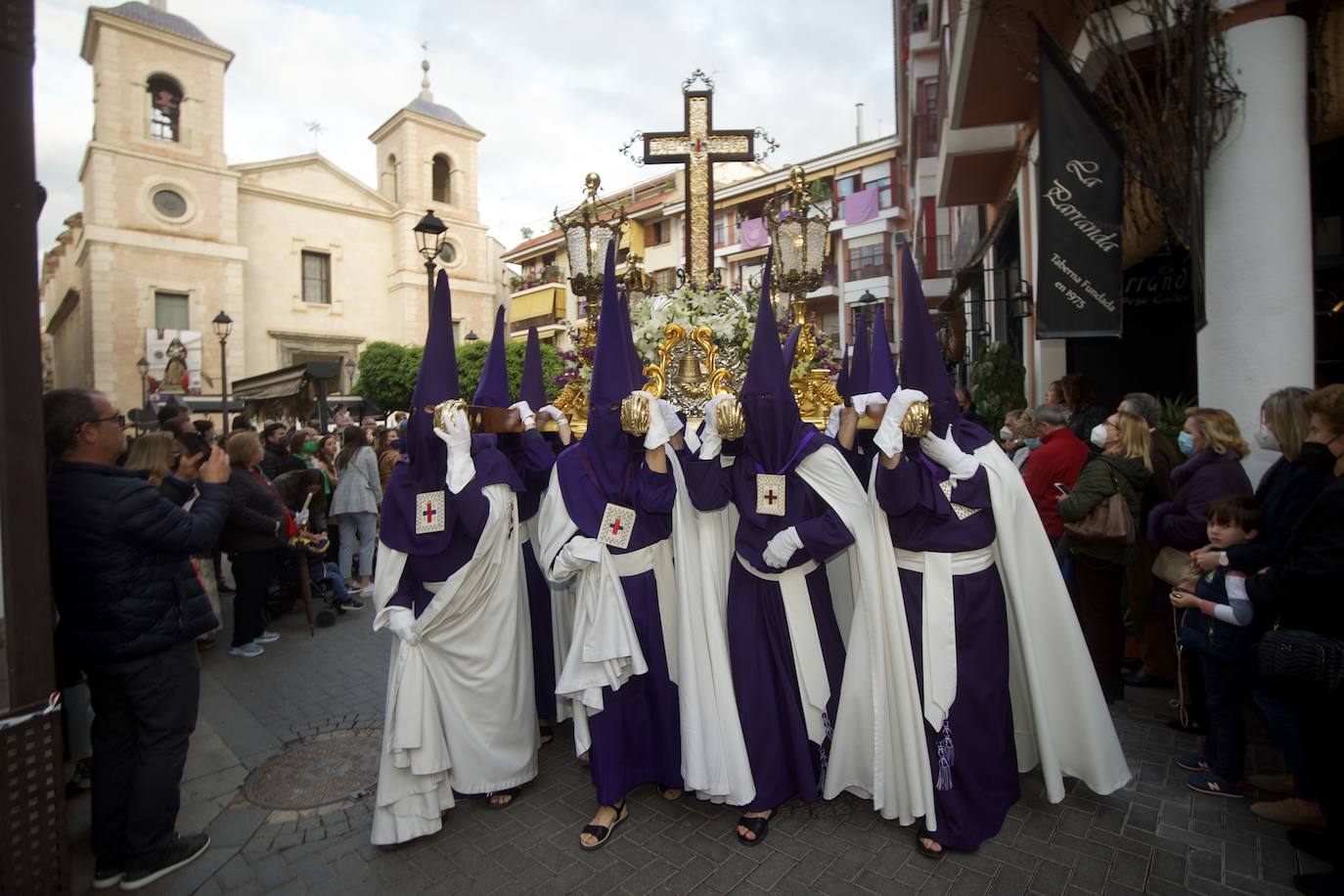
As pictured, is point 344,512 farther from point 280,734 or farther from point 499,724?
point 499,724

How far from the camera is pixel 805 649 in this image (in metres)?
3.58

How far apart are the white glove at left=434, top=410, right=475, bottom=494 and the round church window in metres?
33.3

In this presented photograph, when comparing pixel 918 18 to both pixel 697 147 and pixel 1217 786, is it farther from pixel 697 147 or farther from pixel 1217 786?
pixel 1217 786

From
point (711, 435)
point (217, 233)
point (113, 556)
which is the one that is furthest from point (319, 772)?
point (217, 233)

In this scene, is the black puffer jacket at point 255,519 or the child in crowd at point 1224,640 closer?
the child in crowd at point 1224,640

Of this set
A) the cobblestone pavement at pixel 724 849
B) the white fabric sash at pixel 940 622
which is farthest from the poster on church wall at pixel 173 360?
the white fabric sash at pixel 940 622

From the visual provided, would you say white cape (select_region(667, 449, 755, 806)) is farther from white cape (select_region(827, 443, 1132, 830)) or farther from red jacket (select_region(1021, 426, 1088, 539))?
red jacket (select_region(1021, 426, 1088, 539))

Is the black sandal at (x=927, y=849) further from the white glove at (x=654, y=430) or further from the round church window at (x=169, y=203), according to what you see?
the round church window at (x=169, y=203)

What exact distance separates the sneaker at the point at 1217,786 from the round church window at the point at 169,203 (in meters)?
36.2

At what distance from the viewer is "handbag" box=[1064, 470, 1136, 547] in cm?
439

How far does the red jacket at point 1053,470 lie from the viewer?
5047 mm

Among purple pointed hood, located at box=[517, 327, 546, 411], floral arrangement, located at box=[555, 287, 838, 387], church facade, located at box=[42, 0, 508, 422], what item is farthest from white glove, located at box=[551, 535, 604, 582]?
church facade, located at box=[42, 0, 508, 422]

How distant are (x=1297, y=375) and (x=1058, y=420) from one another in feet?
5.53

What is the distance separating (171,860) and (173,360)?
101ft
